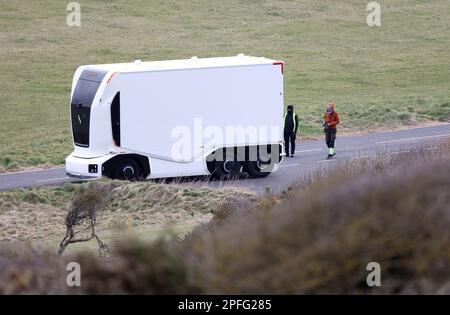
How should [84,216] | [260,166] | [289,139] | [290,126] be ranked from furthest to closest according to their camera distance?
[289,139]
[290,126]
[260,166]
[84,216]

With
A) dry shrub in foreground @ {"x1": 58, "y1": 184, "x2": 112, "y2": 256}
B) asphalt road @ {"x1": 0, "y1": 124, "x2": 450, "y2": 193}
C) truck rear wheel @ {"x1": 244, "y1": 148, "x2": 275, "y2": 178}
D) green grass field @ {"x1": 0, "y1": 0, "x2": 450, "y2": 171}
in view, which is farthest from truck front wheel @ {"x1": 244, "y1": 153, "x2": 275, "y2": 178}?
green grass field @ {"x1": 0, "y1": 0, "x2": 450, "y2": 171}

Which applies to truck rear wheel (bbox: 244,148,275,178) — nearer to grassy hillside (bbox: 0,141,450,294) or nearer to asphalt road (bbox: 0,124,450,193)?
asphalt road (bbox: 0,124,450,193)

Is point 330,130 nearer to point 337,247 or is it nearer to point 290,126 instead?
point 290,126

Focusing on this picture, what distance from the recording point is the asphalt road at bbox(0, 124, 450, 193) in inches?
957

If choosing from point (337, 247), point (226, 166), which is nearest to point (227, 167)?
point (226, 166)

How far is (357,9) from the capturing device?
62.2 meters

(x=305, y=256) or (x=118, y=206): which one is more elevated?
(x=305, y=256)

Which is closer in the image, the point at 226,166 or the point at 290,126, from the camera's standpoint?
the point at 226,166

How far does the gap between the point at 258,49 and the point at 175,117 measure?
28.9 m

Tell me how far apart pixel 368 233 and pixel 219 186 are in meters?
15.9

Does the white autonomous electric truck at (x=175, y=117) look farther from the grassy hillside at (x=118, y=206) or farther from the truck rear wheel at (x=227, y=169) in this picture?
the grassy hillside at (x=118, y=206)

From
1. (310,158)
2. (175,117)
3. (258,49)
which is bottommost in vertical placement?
(310,158)

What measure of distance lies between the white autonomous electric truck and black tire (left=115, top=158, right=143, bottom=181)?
0.02 meters

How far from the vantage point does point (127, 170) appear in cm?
2414
